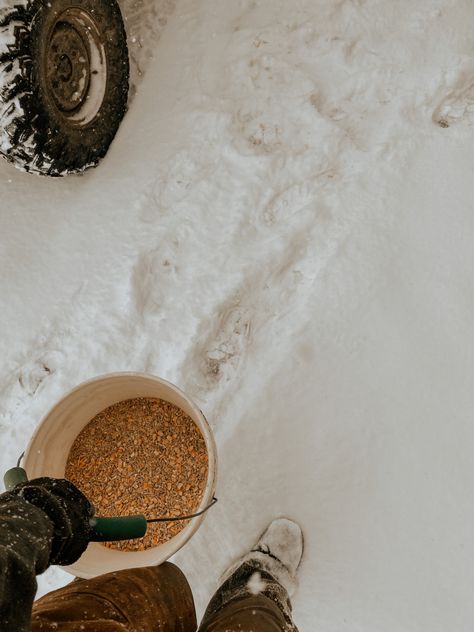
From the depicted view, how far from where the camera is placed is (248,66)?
2004 mm

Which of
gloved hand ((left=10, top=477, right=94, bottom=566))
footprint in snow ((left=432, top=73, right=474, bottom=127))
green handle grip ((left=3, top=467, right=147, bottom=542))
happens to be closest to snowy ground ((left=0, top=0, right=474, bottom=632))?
footprint in snow ((left=432, top=73, right=474, bottom=127))

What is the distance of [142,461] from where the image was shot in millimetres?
1678

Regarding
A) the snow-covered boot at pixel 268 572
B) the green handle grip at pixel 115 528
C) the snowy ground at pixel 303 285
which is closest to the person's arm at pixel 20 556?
the green handle grip at pixel 115 528

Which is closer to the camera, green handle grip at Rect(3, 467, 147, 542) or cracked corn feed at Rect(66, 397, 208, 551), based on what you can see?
green handle grip at Rect(3, 467, 147, 542)

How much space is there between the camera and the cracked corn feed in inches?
64.0

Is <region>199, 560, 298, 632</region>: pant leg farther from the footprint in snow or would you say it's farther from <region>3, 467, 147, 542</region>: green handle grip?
the footprint in snow

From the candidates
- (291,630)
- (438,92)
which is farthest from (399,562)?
(438,92)

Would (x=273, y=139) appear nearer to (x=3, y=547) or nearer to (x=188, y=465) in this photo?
(x=188, y=465)

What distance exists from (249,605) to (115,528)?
0.52 meters

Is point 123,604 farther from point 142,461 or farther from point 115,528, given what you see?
point 142,461

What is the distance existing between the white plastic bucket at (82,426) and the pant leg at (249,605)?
0.21 metres

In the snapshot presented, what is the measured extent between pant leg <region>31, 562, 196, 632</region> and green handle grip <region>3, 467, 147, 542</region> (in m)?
0.18

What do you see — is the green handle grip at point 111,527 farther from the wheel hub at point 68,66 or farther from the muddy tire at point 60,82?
the wheel hub at point 68,66

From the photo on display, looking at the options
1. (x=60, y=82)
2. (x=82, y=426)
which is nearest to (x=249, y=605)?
(x=82, y=426)
